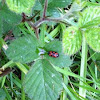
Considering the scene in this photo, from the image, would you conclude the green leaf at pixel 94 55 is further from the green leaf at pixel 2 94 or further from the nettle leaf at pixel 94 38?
the nettle leaf at pixel 94 38

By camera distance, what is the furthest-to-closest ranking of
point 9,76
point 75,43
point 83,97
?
point 9,76 < point 83,97 < point 75,43

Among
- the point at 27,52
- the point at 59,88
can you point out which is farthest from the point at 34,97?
the point at 27,52

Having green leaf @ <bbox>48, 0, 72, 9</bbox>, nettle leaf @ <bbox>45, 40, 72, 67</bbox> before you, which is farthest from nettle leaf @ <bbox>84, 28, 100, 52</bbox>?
green leaf @ <bbox>48, 0, 72, 9</bbox>

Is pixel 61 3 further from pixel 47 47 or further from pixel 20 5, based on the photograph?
pixel 20 5

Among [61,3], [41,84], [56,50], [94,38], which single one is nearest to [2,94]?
[41,84]

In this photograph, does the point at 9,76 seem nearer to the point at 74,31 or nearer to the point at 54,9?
the point at 54,9

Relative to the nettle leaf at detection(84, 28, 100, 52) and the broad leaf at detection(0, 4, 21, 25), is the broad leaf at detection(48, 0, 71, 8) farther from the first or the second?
the nettle leaf at detection(84, 28, 100, 52)
